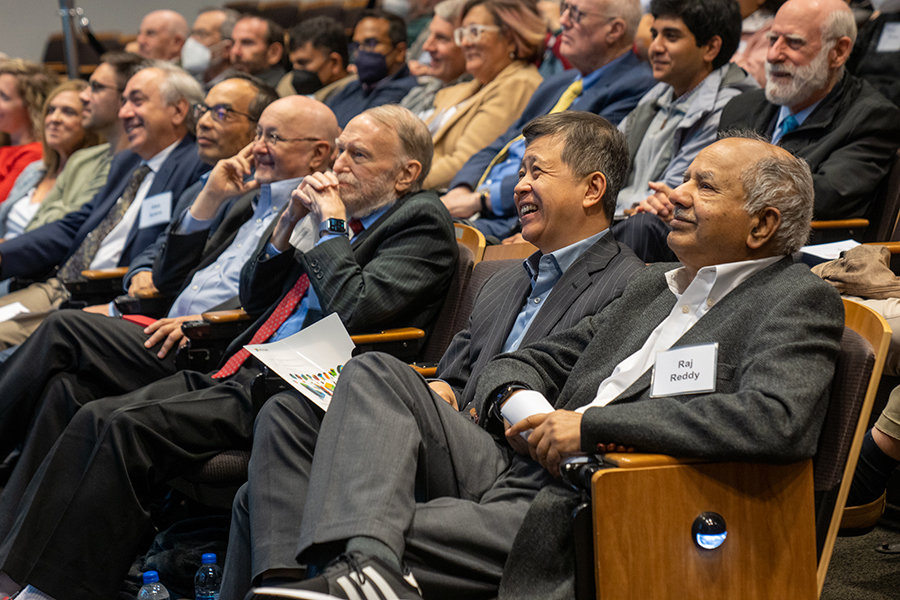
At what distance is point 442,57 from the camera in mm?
4695

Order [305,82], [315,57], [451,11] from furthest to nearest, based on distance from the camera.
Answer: [315,57]
[305,82]
[451,11]

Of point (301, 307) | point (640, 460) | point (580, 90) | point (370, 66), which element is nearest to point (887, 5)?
point (580, 90)

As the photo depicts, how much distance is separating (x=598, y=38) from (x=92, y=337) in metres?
2.33

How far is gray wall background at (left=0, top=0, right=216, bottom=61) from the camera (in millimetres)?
8680

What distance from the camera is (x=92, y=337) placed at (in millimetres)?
2684

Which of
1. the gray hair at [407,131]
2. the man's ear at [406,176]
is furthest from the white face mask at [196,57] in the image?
the man's ear at [406,176]

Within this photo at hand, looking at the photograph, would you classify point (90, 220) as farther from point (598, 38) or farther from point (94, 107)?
point (598, 38)

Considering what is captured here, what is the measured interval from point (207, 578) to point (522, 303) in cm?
103

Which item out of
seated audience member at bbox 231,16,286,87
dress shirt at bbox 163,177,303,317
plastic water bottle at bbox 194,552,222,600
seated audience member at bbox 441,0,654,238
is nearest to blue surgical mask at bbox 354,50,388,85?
seated audience member at bbox 231,16,286,87

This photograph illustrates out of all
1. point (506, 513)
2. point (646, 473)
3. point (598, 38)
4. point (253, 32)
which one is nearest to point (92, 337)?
point (506, 513)

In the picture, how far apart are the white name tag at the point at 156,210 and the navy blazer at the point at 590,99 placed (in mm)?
1237

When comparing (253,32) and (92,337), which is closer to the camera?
(92,337)

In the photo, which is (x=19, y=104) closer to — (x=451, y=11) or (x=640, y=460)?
(x=451, y=11)

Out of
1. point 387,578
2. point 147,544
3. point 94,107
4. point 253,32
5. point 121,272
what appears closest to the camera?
point 387,578
